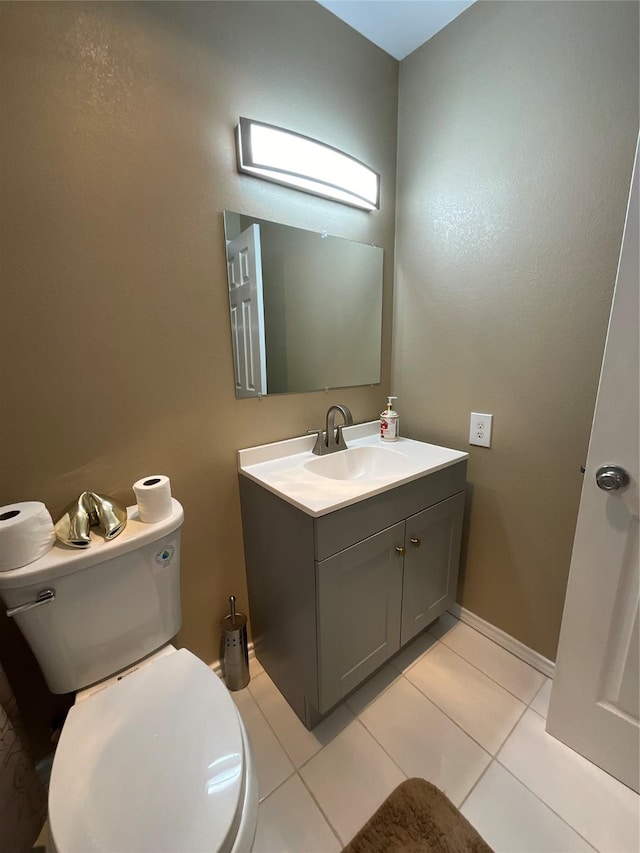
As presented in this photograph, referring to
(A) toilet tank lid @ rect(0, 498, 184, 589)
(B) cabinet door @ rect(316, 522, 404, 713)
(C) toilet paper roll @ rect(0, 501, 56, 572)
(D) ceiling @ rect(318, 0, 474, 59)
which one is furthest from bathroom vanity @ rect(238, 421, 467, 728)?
(D) ceiling @ rect(318, 0, 474, 59)

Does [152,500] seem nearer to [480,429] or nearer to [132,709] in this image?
[132,709]

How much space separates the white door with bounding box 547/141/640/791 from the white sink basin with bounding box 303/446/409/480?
590 millimetres

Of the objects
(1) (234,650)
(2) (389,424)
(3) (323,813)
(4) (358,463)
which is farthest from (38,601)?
(2) (389,424)

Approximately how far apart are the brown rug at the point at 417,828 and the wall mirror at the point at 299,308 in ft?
4.26

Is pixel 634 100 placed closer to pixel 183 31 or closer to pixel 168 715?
pixel 183 31

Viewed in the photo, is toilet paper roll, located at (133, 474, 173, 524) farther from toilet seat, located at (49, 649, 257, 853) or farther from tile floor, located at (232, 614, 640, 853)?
tile floor, located at (232, 614, 640, 853)

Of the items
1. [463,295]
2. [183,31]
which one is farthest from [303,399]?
[183,31]

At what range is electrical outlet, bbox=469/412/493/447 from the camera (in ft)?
4.46

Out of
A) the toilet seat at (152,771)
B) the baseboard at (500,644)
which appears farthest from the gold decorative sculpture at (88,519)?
the baseboard at (500,644)

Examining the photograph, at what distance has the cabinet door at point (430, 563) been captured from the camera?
1229 millimetres

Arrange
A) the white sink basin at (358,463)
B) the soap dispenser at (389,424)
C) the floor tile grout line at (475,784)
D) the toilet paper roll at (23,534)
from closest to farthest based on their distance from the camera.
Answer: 1. the toilet paper roll at (23,534)
2. the floor tile grout line at (475,784)
3. the white sink basin at (358,463)
4. the soap dispenser at (389,424)

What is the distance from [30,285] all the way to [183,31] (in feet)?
2.79

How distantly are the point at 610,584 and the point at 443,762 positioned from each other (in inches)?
29.5

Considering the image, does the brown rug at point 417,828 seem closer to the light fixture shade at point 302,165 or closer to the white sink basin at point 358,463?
the white sink basin at point 358,463
